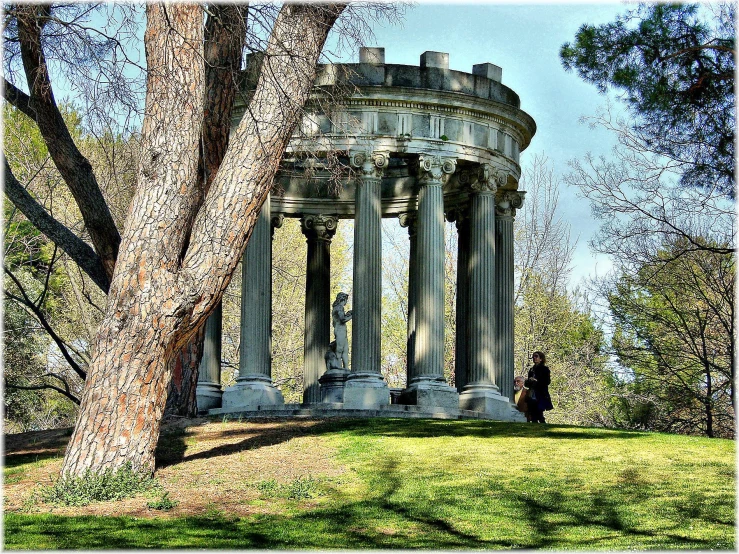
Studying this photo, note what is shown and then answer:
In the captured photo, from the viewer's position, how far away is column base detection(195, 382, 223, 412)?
2898 centimetres

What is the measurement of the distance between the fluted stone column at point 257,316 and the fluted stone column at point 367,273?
2.14 m

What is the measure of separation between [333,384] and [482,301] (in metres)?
4.74

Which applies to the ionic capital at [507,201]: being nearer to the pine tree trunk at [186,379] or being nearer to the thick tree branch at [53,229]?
the pine tree trunk at [186,379]

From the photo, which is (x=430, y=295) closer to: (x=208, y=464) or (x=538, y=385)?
(x=538, y=385)

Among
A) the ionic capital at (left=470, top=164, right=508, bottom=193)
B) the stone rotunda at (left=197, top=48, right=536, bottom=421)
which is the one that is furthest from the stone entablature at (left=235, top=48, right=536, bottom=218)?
the ionic capital at (left=470, top=164, right=508, bottom=193)

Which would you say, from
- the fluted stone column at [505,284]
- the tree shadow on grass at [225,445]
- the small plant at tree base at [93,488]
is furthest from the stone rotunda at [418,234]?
the small plant at tree base at [93,488]

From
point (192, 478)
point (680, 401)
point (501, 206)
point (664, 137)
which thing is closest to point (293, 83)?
point (192, 478)

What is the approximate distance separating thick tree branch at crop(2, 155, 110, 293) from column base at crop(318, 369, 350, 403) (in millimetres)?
12631

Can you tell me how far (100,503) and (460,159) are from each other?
635 inches

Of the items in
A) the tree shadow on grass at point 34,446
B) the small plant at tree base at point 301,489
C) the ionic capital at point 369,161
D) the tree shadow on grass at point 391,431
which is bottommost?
the small plant at tree base at point 301,489

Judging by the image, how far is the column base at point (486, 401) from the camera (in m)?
28.8

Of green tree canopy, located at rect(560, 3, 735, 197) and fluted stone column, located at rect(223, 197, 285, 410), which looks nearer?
green tree canopy, located at rect(560, 3, 735, 197)

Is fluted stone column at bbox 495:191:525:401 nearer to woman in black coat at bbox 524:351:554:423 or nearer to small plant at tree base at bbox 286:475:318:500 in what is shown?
woman in black coat at bbox 524:351:554:423

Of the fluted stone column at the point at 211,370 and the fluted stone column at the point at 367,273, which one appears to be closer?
the fluted stone column at the point at 367,273
